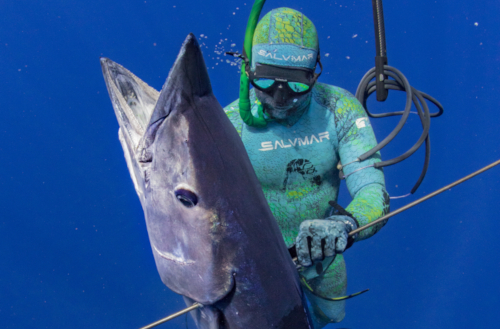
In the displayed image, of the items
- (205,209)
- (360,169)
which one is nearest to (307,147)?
(360,169)

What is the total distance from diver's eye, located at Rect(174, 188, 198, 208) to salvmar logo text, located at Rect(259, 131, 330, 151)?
71 centimetres

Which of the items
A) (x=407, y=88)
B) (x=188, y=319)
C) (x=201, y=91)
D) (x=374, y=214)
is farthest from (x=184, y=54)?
(x=407, y=88)

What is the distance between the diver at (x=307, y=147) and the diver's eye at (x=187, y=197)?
1.23 feet

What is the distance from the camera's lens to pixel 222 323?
3.48 ft

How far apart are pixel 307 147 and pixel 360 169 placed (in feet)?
0.75

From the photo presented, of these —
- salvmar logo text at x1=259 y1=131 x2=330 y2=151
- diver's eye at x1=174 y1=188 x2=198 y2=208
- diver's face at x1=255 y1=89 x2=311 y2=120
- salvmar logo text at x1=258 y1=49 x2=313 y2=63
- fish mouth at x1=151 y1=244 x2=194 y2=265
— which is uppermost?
salvmar logo text at x1=258 y1=49 x2=313 y2=63

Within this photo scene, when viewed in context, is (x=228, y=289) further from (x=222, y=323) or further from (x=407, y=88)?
(x=407, y=88)

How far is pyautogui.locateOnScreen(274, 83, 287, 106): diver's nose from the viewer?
4.47 feet

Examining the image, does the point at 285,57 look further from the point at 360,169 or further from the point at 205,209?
→ the point at 205,209

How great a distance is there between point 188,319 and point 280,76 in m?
0.90

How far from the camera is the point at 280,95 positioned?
138 centimetres

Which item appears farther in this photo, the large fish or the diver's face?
the diver's face

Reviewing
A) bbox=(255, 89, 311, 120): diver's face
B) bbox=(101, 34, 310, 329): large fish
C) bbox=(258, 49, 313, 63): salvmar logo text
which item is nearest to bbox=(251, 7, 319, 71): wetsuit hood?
bbox=(258, 49, 313, 63): salvmar logo text

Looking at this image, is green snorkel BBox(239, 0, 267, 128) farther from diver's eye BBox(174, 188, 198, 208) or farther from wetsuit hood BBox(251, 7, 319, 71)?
diver's eye BBox(174, 188, 198, 208)
